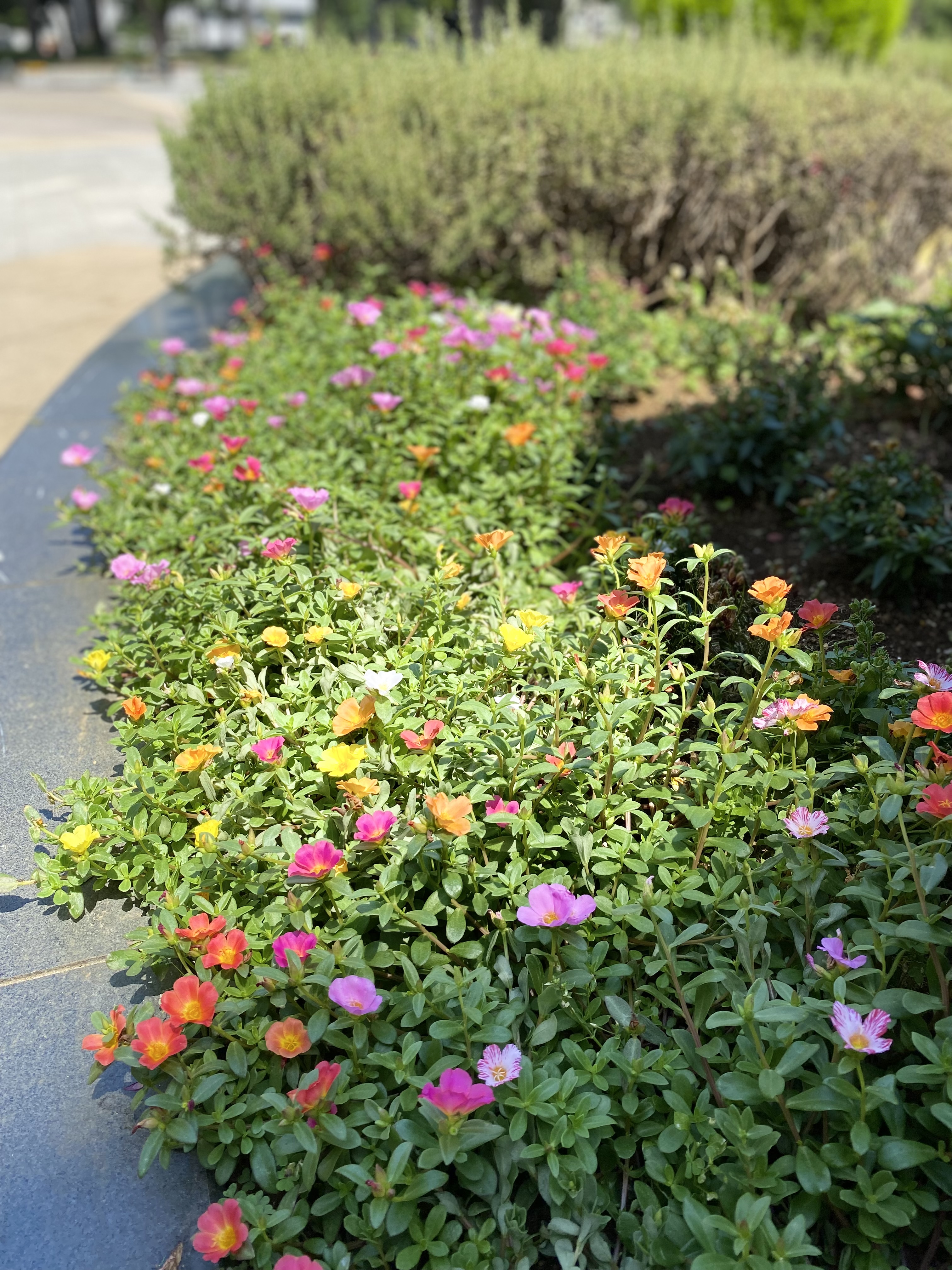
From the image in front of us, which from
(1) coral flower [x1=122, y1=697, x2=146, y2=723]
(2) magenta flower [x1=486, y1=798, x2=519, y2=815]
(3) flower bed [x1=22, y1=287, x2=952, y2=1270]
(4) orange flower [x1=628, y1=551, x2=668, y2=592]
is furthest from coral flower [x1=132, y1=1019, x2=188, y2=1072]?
(4) orange flower [x1=628, y1=551, x2=668, y2=592]

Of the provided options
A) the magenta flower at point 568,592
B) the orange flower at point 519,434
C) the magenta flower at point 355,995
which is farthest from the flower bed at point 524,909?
the orange flower at point 519,434

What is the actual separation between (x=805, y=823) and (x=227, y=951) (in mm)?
937

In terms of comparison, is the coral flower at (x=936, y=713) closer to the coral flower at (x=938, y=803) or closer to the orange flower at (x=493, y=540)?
the coral flower at (x=938, y=803)

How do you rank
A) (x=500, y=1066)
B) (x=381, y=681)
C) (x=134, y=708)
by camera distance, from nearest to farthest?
1. (x=500, y=1066)
2. (x=381, y=681)
3. (x=134, y=708)

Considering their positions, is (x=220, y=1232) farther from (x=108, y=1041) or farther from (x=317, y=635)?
(x=317, y=635)

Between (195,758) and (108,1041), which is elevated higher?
(195,758)

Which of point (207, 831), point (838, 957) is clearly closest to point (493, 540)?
point (207, 831)

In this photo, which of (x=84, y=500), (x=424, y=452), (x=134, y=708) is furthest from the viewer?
(x=84, y=500)

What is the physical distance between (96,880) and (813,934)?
1299 millimetres

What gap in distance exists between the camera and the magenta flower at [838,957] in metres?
1.42

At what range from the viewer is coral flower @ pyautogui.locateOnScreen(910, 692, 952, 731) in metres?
1.54

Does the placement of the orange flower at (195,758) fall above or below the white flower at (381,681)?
below

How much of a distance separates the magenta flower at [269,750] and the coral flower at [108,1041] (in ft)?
1.57

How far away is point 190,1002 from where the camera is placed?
150 cm
